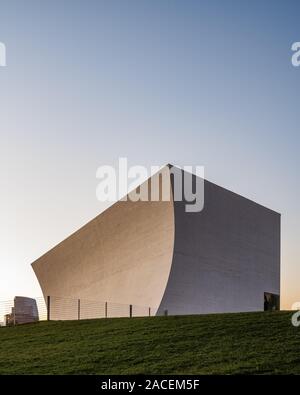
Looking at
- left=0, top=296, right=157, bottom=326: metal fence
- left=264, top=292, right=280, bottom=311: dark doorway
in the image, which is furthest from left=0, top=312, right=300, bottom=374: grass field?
left=264, top=292, right=280, bottom=311: dark doorway

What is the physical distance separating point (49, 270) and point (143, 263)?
673 centimetres

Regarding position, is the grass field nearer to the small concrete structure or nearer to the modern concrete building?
the small concrete structure

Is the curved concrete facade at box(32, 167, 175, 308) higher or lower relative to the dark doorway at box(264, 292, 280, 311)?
higher

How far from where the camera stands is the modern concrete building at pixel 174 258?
81.1 ft

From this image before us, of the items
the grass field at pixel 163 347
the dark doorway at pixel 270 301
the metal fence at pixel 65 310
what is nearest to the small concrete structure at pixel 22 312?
the metal fence at pixel 65 310

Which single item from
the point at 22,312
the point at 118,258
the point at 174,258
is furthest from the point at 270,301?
the point at 22,312

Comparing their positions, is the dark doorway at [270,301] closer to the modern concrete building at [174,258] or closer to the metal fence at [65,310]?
the modern concrete building at [174,258]

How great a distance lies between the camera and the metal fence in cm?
2447

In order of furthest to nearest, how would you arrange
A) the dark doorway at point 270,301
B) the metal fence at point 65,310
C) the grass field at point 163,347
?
1. the dark doorway at point 270,301
2. the metal fence at point 65,310
3. the grass field at point 163,347

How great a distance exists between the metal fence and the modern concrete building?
303mm

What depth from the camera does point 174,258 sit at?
24328mm

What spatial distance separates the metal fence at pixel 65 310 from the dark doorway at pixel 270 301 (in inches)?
322

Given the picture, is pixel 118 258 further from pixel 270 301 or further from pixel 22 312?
pixel 270 301

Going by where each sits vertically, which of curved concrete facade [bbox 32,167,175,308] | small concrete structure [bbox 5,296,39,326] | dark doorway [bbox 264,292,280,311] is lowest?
small concrete structure [bbox 5,296,39,326]
